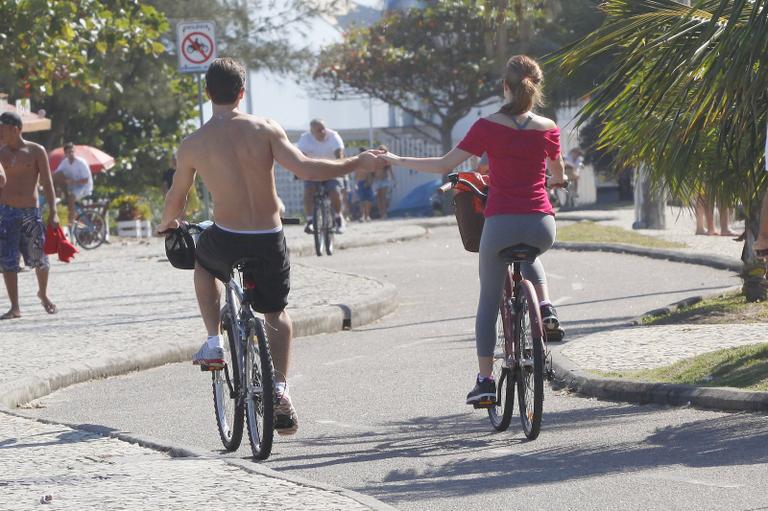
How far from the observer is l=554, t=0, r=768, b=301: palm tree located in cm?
779

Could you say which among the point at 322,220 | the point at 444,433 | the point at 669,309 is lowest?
the point at 444,433

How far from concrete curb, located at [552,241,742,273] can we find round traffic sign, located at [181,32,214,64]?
6.42 meters

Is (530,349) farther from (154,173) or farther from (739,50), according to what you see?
(154,173)

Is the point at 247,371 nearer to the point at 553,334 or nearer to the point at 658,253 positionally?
the point at 553,334

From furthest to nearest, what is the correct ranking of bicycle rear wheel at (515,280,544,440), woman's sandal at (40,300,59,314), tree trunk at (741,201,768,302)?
woman's sandal at (40,300,59,314) < tree trunk at (741,201,768,302) < bicycle rear wheel at (515,280,544,440)

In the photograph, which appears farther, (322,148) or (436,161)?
(322,148)

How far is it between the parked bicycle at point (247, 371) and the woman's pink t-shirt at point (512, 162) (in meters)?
0.99

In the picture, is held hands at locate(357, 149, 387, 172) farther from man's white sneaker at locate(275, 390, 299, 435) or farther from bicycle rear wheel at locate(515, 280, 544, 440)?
man's white sneaker at locate(275, 390, 299, 435)

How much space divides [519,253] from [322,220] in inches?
→ 543

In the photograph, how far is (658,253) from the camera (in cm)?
2027

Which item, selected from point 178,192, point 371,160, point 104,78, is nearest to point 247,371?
point 178,192

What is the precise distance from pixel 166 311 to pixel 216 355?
22.9 feet

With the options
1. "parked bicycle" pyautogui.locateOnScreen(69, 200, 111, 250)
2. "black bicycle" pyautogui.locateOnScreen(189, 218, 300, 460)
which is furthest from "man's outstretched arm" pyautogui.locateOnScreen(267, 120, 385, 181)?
"parked bicycle" pyautogui.locateOnScreen(69, 200, 111, 250)

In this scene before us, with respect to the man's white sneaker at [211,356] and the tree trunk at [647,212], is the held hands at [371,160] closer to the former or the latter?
the man's white sneaker at [211,356]
